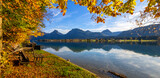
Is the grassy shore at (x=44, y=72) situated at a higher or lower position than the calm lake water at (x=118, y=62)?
higher

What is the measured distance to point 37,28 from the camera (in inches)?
710

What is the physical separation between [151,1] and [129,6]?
88cm

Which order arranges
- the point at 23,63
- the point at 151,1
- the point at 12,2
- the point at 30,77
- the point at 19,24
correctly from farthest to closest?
1. the point at 19,24
2. the point at 23,63
3. the point at 12,2
4. the point at 30,77
5. the point at 151,1

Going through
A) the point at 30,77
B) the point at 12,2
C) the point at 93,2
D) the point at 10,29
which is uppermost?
the point at 12,2

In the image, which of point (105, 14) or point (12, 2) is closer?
point (105, 14)

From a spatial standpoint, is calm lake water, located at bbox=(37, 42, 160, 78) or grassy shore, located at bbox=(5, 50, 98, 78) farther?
calm lake water, located at bbox=(37, 42, 160, 78)

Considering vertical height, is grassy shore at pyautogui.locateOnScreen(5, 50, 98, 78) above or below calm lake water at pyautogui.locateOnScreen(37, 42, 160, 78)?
above

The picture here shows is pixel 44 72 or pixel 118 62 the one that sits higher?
pixel 44 72

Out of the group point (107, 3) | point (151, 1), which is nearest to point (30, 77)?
point (107, 3)

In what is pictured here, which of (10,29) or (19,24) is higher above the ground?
(19,24)

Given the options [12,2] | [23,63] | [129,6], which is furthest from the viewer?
[23,63]

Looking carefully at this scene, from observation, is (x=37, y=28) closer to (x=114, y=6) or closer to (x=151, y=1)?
(x=114, y=6)

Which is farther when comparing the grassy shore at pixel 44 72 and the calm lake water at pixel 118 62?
the calm lake water at pixel 118 62

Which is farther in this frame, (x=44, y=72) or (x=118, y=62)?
(x=118, y=62)
